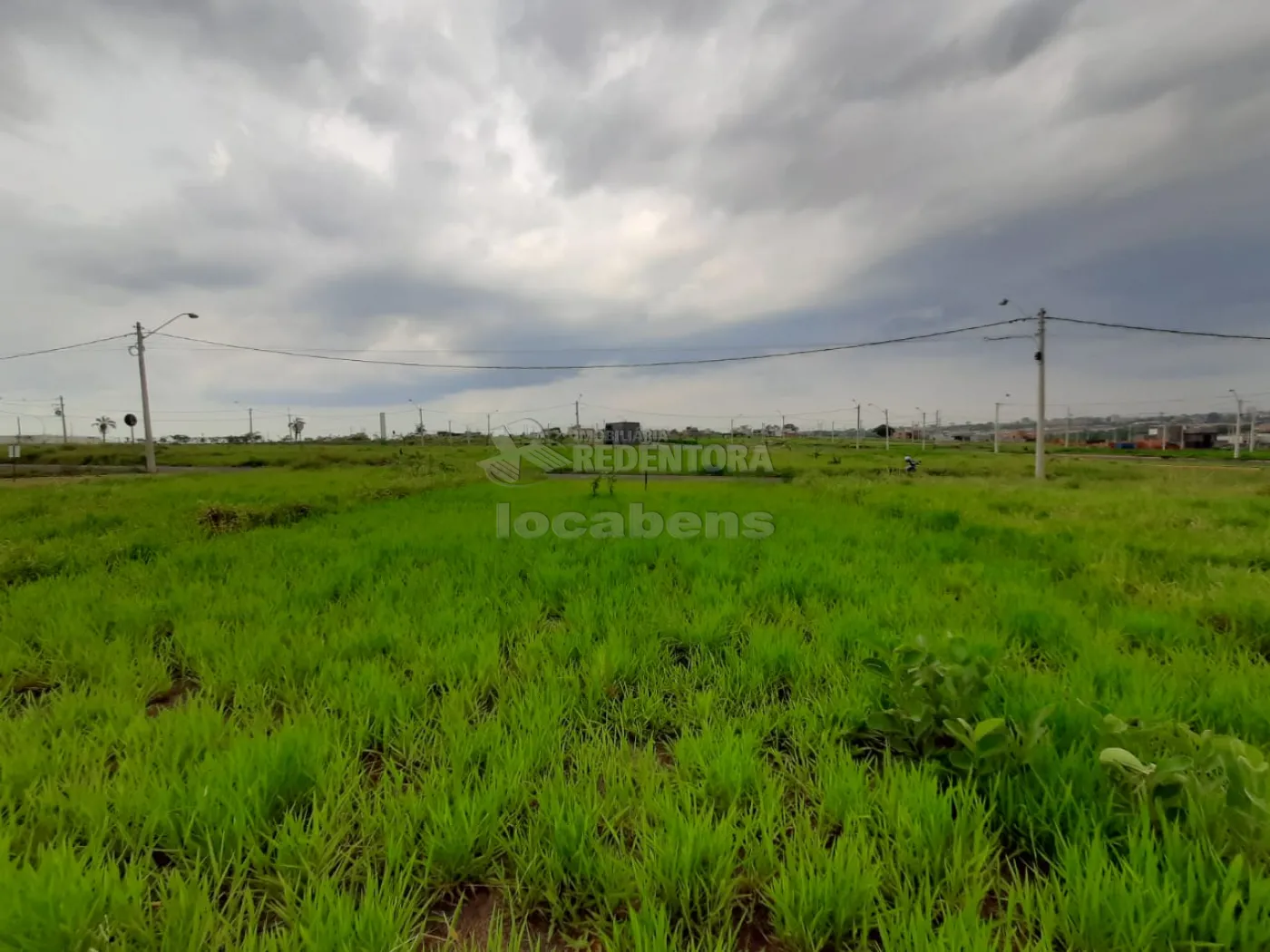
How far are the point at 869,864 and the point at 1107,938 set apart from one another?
0.58 meters

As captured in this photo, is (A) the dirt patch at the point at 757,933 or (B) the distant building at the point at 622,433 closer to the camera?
(A) the dirt patch at the point at 757,933

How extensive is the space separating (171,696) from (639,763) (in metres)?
2.90

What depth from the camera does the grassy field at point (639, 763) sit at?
4.61 ft

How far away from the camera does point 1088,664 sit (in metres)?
2.87

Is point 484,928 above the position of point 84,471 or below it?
below

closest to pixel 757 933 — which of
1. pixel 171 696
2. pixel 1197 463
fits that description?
pixel 171 696

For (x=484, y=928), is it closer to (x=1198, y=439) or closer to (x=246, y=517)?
(x=246, y=517)

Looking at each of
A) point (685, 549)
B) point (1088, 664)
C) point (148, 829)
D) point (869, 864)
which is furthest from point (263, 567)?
point (1088, 664)

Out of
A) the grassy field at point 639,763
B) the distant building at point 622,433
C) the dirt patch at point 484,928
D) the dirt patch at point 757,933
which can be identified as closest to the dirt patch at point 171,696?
the grassy field at point 639,763

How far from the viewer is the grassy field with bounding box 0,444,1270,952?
4.61ft

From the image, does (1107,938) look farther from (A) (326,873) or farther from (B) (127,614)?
(B) (127,614)

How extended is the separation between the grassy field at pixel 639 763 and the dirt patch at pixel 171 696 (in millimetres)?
17

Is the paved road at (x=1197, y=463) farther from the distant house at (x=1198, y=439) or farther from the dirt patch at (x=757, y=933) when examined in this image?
the dirt patch at (x=757, y=933)

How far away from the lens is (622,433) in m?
31.3
